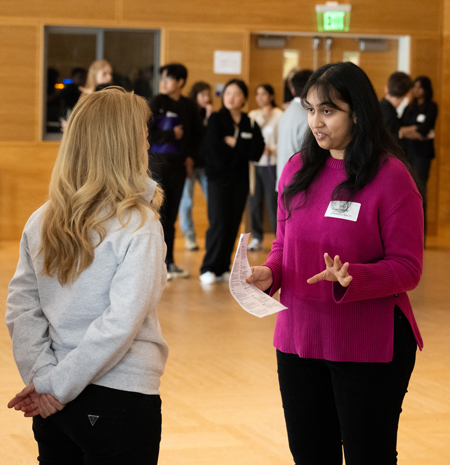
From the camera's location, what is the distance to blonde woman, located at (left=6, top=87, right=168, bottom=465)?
1.53m

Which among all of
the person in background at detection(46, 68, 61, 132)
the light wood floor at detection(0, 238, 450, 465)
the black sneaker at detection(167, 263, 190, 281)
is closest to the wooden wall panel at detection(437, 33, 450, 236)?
the black sneaker at detection(167, 263, 190, 281)

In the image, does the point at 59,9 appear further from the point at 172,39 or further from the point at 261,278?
the point at 261,278

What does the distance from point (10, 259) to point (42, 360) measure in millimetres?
5867

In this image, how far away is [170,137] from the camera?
5.86 metres

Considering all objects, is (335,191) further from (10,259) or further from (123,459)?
(10,259)

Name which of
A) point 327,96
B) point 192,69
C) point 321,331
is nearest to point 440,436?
point 321,331

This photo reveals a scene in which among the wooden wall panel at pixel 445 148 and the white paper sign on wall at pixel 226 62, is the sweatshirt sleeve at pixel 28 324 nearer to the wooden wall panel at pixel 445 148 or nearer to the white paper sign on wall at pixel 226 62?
the white paper sign on wall at pixel 226 62

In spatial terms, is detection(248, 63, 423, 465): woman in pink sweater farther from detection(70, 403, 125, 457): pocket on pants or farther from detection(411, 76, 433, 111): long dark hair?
detection(411, 76, 433, 111): long dark hair

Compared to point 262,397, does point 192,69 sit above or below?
above

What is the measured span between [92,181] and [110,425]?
1.84 ft

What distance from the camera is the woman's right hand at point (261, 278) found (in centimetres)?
181

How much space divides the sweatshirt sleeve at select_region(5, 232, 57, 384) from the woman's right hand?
542mm

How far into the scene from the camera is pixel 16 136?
8.45 metres

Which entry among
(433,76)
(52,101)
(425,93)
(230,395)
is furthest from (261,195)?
(230,395)
